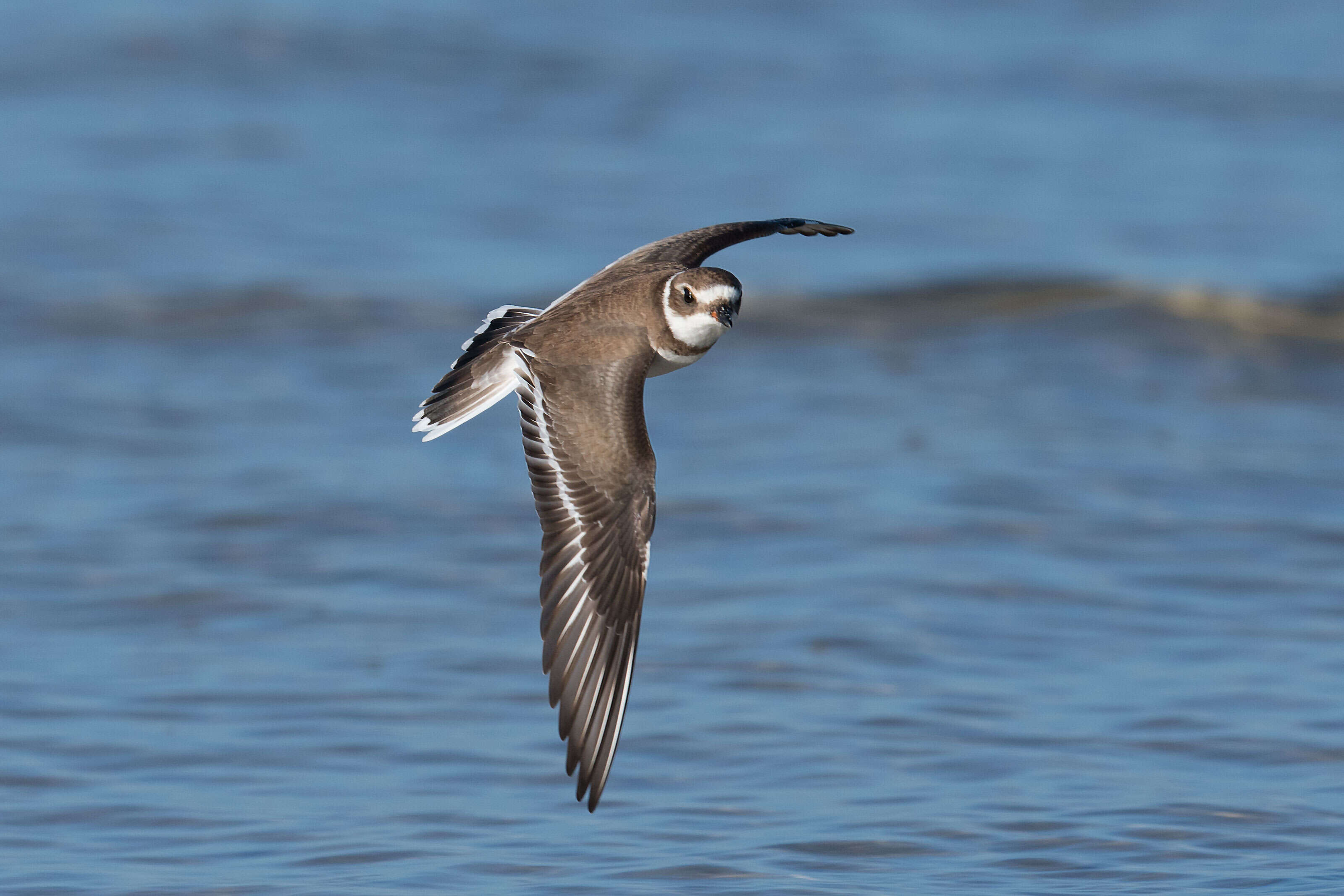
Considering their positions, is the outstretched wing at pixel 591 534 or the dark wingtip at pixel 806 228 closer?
the outstretched wing at pixel 591 534

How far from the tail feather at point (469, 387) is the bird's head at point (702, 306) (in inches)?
18.2

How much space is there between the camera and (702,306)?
4.95 meters

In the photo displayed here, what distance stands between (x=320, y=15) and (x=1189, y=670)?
12.0 m

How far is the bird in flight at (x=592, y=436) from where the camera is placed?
447 centimetres

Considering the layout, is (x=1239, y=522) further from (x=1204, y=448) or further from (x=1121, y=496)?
(x=1204, y=448)

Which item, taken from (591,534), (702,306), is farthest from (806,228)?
(591,534)

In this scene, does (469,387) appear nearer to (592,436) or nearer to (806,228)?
(592,436)

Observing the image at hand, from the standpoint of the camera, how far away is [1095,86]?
15.8 metres

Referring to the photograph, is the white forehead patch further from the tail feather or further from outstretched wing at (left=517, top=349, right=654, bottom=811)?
the tail feather

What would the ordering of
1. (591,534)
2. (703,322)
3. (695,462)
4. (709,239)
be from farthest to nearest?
1. (695,462)
2. (709,239)
3. (703,322)
4. (591,534)

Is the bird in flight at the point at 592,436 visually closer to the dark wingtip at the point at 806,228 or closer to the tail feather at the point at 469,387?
the tail feather at the point at 469,387

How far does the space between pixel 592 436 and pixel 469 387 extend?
531 millimetres

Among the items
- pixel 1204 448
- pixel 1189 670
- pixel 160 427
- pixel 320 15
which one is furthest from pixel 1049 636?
pixel 320 15

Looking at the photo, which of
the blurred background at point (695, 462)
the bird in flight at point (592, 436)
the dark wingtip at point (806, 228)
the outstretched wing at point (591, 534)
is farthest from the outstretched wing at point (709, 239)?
the blurred background at point (695, 462)
